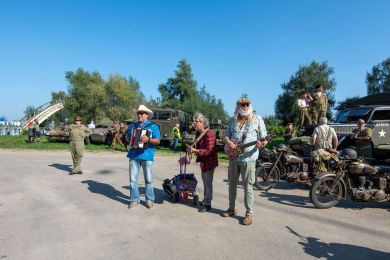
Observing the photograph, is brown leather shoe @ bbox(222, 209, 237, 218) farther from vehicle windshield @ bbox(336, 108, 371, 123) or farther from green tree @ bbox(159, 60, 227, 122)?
green tree @ bbox(159, 60, 227, 122)

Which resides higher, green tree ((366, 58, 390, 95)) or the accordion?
green tree ((366, 58, 390, 95))

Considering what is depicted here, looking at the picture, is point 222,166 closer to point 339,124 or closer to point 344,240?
point 339,124

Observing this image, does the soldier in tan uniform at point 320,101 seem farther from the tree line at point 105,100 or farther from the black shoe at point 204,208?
the tree line at point 105,100

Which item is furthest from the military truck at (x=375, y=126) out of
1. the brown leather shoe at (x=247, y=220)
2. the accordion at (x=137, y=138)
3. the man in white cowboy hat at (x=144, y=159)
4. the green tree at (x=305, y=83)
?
the green tree at (x=305, y=83)

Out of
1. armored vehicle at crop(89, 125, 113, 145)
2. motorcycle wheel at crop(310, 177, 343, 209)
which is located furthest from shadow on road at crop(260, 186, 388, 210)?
armored vehicle at crop(89, 125, 113, 145)

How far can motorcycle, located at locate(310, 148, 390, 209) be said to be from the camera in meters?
6.41

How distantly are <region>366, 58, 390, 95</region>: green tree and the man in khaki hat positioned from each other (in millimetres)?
56967

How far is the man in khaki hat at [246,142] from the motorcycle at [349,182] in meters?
1.76

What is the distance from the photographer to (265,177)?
8.10 metres

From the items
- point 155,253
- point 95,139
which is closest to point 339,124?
point 155,253

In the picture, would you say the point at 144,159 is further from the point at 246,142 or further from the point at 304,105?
the point at 304,105

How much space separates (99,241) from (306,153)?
7325 millimetres

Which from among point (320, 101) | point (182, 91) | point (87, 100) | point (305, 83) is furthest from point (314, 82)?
point (320, 101)

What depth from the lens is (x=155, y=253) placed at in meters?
4.13
